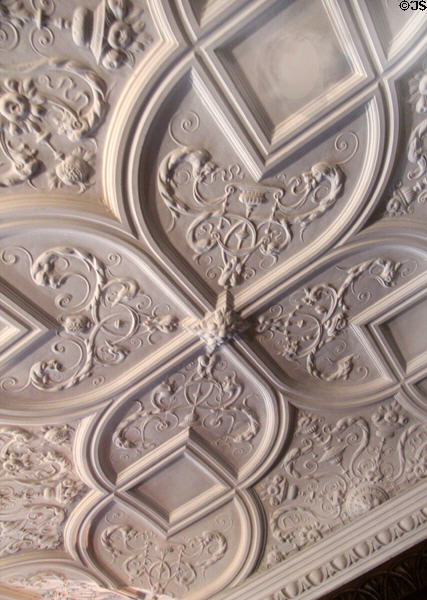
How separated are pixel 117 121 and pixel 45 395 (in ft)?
5.42

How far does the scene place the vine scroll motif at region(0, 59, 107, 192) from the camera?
243 cm

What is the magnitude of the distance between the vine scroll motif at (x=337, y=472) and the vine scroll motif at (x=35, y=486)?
1.39 metres

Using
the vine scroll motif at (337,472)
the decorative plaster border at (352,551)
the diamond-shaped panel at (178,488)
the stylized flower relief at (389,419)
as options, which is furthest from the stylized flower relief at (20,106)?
the decorative plaster border at (352,551)

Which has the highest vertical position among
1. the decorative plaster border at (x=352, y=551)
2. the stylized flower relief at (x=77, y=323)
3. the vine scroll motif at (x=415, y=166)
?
the stylized flower relief at (x=77, y=323)

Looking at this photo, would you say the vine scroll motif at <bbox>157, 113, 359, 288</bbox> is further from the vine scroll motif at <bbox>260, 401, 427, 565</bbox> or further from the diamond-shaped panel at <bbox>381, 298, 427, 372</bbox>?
the vine scroll motif at <bbox>260, 401, 427, 565</bbox>

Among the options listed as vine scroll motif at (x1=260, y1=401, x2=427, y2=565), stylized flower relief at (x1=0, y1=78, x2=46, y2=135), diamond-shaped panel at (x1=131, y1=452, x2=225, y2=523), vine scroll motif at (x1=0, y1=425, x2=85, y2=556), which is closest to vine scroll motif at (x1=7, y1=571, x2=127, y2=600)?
vine scroll motif at (x1=0, y1=425, x2=85, y2=556)

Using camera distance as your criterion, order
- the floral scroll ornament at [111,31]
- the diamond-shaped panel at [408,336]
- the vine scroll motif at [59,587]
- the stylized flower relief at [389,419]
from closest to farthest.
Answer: the floral scroll ornament at [111,31]
the diamond-shaped panel at [408,336]
the stylized flower relief at [389,419]
the vine scroll motif at [59,587]

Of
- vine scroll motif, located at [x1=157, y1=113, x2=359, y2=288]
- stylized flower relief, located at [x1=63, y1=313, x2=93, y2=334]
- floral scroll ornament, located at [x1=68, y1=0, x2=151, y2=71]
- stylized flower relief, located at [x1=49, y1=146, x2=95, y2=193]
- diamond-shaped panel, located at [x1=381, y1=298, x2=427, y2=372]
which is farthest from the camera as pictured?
diamond-shaped panel, located at [x1=381, y1=298, x2=427, y2=372]

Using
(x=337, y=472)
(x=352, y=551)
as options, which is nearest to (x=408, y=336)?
(x=337, y=472)

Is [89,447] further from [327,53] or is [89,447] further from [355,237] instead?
[327,53]

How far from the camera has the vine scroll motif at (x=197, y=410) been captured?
350cm

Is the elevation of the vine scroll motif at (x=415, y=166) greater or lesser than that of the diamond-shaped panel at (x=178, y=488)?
greater

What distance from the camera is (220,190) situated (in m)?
2.90

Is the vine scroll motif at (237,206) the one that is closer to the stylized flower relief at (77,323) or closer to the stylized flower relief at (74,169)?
the stylized flower relief at (74,169)
